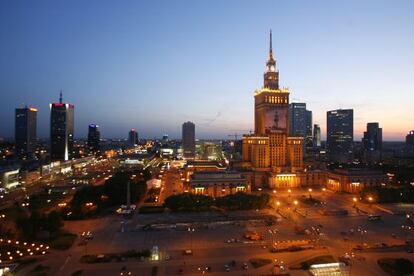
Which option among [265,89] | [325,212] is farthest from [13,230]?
[265,89]

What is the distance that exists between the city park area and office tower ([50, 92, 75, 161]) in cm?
10093

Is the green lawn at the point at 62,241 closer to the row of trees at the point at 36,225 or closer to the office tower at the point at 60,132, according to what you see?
the row of trees at the point at 36,225

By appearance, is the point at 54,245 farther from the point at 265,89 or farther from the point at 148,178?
the point at 265,89

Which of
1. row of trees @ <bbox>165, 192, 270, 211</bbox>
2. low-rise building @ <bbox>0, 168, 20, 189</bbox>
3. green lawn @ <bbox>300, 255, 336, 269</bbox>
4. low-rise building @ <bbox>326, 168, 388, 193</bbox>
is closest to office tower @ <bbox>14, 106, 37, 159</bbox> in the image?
low-rise building @ <bbox>0, 168, 20, 189</bbox>

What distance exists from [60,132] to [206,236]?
144 metres

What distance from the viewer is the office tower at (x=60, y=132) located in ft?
561

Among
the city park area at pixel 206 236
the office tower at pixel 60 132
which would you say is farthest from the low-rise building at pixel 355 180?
the office tower at pixel 60 132

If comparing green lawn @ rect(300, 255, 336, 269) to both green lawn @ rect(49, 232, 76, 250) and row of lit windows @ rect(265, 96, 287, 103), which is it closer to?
green lawn @ rect(49, 232, 76, 250)

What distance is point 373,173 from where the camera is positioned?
91.8 metres

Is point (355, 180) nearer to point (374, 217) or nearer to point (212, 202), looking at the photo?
point (374, 217)

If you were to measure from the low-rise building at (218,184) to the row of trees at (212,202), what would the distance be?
→ 1571cm

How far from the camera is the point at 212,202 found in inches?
2635

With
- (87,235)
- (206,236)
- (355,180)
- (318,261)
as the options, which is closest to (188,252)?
(206,236)

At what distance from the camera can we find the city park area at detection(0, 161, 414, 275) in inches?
1513
